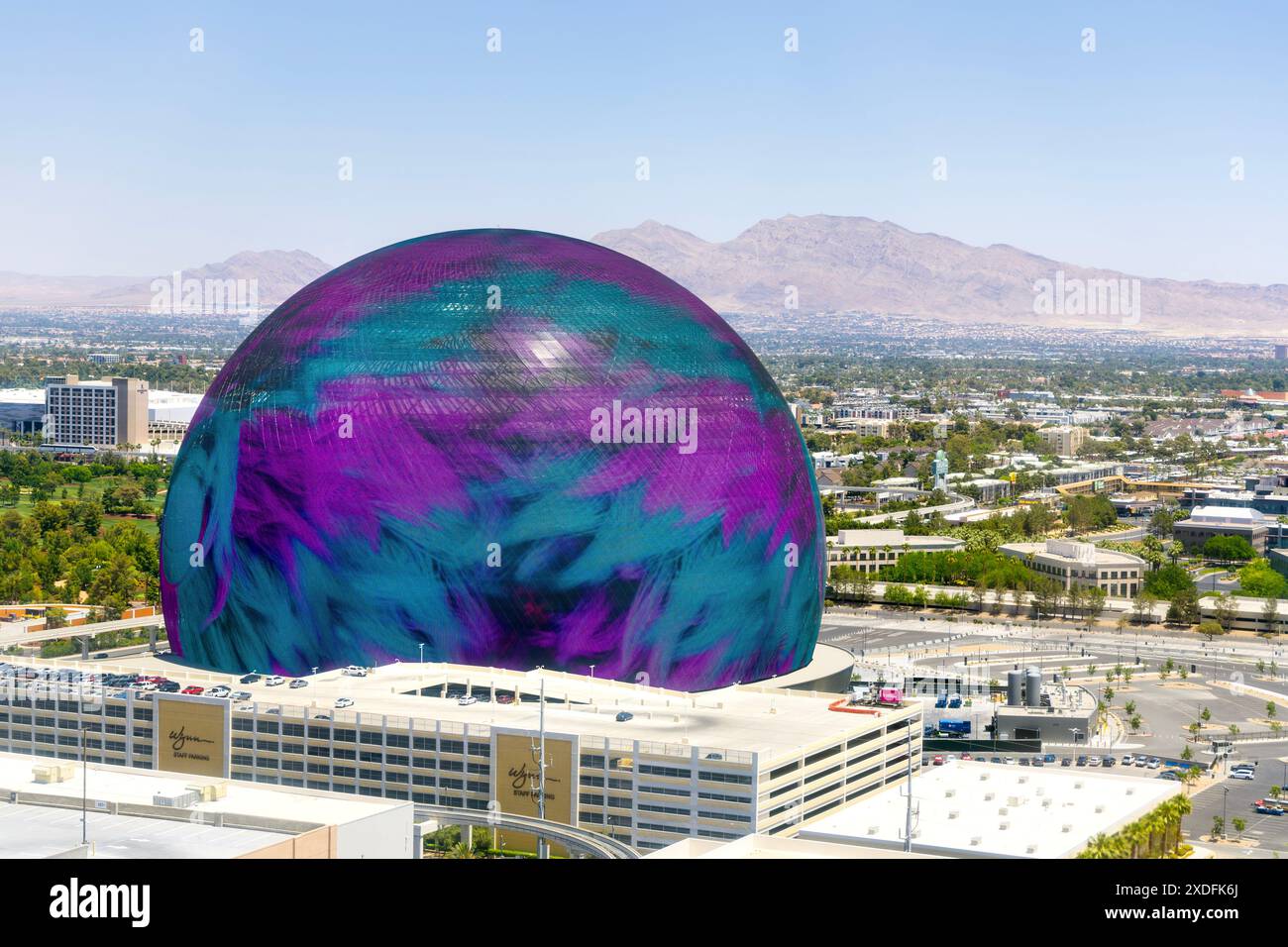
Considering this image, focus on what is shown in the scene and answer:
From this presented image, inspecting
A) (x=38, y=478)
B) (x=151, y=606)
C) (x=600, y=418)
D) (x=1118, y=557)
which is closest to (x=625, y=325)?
(x=600, y=418)

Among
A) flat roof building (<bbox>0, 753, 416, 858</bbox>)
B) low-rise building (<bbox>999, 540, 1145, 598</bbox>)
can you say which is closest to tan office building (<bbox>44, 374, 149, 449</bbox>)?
low-rise building (<bbox>999, 540, 1145, 598</bbox>)

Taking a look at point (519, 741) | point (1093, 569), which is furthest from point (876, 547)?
point (519, 741)

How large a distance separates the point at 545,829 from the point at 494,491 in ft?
53.3

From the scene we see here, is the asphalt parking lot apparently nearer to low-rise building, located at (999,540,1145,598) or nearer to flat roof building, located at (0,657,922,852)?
flat roof building, located at (0,657,922,852)

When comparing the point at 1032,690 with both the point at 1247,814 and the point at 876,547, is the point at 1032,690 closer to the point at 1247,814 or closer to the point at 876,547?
the point at 1247,814

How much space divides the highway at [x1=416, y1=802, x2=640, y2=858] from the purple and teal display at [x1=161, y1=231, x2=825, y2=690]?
1355 cm

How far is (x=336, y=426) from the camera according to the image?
57.3 m

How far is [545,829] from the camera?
136ft

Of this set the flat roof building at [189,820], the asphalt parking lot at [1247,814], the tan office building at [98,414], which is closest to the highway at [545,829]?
the flat roof building at [189,820]
